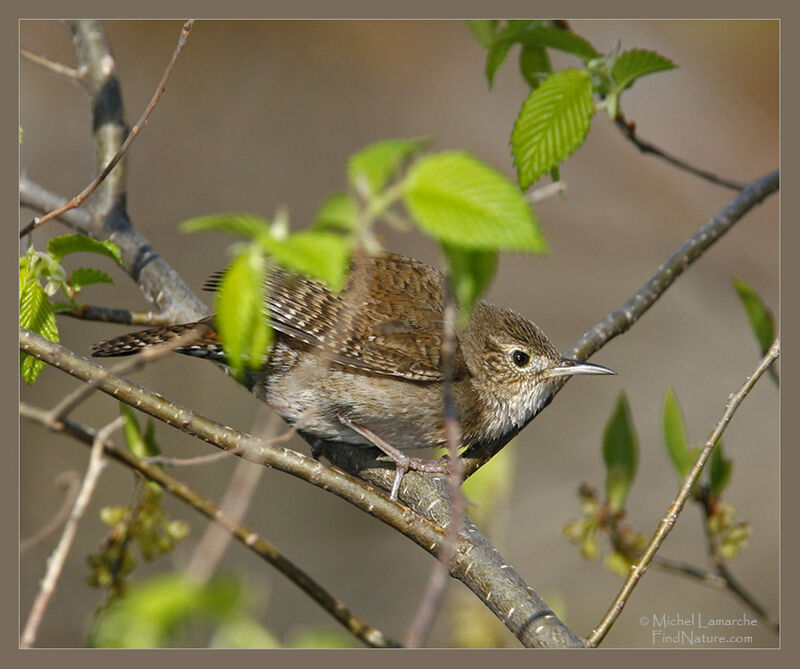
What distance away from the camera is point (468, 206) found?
124cm

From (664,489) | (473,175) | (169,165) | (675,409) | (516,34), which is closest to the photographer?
(473,175)

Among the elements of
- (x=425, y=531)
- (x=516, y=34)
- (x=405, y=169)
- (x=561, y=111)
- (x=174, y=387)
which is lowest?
(x=174, y=387)

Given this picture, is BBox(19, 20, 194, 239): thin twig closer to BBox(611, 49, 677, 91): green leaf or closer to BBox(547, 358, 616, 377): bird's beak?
BBox(611, 49, 677, 91): green leaf

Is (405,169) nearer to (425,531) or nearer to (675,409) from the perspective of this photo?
(425,531)

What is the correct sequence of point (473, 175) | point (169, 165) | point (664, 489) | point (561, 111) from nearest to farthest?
point (473, 175) < point (561, 111) < point (664, 489) < point (169, 165)

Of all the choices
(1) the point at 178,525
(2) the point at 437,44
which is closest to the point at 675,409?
(1) the point at 178,525

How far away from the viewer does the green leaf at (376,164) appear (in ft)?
3.95

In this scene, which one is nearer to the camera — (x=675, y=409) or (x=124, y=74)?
(x=675, y=409)

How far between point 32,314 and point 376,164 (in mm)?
1558

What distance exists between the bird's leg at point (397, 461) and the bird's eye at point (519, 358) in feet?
1.80

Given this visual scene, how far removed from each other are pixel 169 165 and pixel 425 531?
453cm

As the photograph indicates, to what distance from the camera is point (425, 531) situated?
252 cm

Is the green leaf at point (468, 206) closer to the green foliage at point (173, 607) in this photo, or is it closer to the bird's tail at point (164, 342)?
the green foliage at point (173, 607)

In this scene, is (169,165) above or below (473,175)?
below
